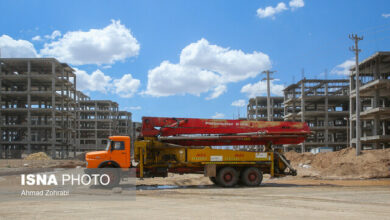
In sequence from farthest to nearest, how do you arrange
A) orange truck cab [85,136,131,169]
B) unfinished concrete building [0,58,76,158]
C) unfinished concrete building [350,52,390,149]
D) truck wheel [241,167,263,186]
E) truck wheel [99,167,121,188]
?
unfinished concrete building [0,58,76,158], unfinished concrete building [350,52,390,149], truck wheel [241,167,263,186], orange truck cab [85,136,131,169], truck wheel [99,167,121,188]

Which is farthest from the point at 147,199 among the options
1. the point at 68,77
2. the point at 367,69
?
the point at 68,77

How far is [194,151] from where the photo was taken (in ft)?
63.0

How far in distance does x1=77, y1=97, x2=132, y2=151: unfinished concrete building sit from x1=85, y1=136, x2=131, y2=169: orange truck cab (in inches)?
3790

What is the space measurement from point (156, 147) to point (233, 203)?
23.3 feet

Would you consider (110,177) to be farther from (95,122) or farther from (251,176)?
(95,122)

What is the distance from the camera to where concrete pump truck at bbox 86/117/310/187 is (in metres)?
19.0

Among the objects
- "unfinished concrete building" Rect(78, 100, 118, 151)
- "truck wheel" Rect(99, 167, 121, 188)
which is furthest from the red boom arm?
"unfinished concrete building" Rect(78, 100, 118, 151)

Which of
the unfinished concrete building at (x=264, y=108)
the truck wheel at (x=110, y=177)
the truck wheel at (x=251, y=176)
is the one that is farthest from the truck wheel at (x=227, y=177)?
the unfinished concrete building at (x=264, y=108)

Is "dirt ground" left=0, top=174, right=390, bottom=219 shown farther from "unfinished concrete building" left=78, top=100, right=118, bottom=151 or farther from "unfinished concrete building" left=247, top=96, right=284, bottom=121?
"unfinished concrete building" left=78, top=100, right=118, bottom=151

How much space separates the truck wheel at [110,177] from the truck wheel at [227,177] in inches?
195

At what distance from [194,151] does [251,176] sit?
3.18m

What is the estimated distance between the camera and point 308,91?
82.1m

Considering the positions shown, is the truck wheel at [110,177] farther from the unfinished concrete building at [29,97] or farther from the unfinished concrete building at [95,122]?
the unfinished concrete building at [95,122]

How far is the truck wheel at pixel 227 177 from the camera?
19266mm
